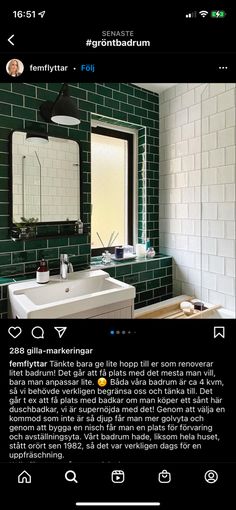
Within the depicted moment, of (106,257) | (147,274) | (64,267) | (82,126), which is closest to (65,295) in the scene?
(64,267)

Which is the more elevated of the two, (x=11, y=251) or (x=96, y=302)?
(x=11, y=251)

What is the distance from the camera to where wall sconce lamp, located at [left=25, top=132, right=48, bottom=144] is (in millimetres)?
1106
